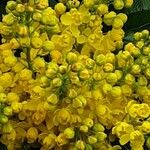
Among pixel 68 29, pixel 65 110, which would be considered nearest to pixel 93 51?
pixel 68 29

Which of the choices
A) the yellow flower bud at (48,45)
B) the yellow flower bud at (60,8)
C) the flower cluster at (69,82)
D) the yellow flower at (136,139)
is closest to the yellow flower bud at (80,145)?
the flower cluster at (69,82)

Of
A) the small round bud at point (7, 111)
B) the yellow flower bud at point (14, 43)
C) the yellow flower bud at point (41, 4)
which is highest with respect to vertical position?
the yellow flower bud at point (41, 4)

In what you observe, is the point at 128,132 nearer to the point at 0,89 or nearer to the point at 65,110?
the point at 65,110

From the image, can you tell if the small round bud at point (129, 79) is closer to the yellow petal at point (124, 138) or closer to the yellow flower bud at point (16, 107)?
the yellow petal at point (124, 138)

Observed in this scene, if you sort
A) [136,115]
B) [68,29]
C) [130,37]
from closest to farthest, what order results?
1. [136,115]
2. [68,29]
3. [130,37]

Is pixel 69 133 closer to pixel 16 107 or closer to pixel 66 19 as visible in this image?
pixel 16 107

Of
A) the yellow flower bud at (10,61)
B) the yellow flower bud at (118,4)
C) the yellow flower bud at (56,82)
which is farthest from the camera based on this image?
the yellow flower bud at (118,4)

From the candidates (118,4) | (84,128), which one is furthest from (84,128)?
(118,4)

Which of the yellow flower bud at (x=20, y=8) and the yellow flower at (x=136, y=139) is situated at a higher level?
the yellow flower bud at (x=20, y=8)

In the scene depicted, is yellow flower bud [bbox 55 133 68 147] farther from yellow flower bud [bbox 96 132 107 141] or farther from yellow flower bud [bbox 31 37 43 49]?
yellow flower bud [bbox 31 37 43 49]
